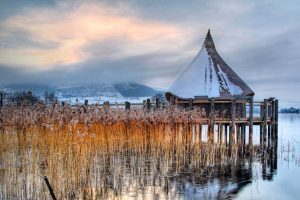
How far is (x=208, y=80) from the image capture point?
2573 cm

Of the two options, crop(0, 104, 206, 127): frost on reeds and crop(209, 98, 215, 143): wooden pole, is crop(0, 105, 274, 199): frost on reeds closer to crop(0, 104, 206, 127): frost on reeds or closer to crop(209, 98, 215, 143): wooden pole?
crop(0, 104, 206, 127): frost on reeds

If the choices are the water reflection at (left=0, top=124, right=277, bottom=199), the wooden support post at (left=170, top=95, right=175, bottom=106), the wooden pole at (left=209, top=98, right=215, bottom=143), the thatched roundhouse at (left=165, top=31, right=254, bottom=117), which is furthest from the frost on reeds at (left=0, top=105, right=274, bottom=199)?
the thatched roundhouse at (left=165, top=31, right=254, bottom=117)

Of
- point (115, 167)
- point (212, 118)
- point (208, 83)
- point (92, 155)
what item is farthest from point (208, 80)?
point (92, 155)

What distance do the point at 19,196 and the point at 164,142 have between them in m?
7.56

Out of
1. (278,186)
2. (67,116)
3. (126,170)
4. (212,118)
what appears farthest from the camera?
(212,118)

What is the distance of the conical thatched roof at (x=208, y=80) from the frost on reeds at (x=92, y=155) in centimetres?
708

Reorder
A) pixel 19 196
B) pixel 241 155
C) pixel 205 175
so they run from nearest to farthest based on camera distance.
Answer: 1. pixel 19 196
2. pixel 205 175
3. pixel 241 155

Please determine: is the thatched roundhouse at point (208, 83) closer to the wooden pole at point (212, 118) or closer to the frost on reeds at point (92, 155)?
the wooden pole at point (212, 118)

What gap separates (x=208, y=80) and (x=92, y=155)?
546 inches

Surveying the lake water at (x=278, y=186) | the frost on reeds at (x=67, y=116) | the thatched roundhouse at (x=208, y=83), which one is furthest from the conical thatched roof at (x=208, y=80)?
the lake water at (x=278, y=186)

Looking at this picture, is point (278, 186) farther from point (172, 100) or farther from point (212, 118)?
point (172, 100)


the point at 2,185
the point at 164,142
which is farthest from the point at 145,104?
the point at 2,185

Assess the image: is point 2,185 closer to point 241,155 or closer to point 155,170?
point 155,170

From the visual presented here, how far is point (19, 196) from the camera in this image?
34.6ft
